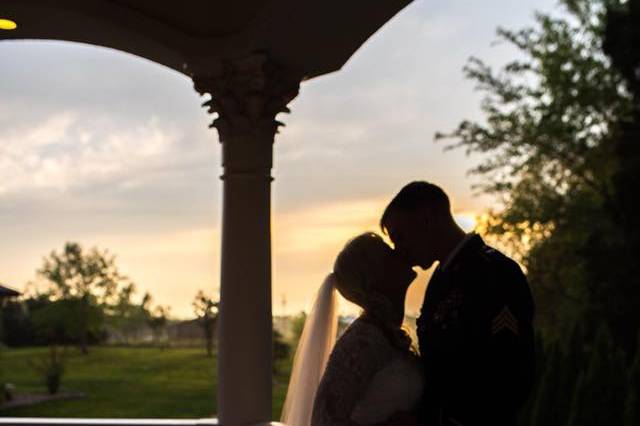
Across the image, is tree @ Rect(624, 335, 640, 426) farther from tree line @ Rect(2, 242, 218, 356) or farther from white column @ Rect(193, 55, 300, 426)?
tree line @ Rect(2, 242, 218, 356)

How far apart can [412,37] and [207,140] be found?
20379 mm

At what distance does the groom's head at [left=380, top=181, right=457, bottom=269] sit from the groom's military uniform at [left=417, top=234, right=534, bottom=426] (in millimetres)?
97

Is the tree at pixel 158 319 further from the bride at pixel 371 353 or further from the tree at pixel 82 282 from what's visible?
the bride at pixel 371 353

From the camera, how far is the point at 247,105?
6062 mm

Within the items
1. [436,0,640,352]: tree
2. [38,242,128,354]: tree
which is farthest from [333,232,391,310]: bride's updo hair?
[38,242,128,354]: tree

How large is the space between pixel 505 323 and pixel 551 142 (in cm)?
1967

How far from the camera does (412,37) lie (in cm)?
3322

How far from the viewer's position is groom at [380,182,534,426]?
8.64ft

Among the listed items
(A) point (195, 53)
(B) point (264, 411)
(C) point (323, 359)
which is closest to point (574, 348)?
(B) point (264, 411)

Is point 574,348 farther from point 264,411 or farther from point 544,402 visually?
point 264,411

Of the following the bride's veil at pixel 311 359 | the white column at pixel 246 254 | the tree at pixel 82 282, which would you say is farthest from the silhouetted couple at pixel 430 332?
the tree at pixel 82 282

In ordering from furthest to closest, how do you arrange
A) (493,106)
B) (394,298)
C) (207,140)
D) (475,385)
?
(207,140), (493,106), (394,298), (475,385)

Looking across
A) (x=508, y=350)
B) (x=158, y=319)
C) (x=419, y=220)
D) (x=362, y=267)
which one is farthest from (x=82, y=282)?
(x=508, y=350)

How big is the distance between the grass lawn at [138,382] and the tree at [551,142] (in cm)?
2038
